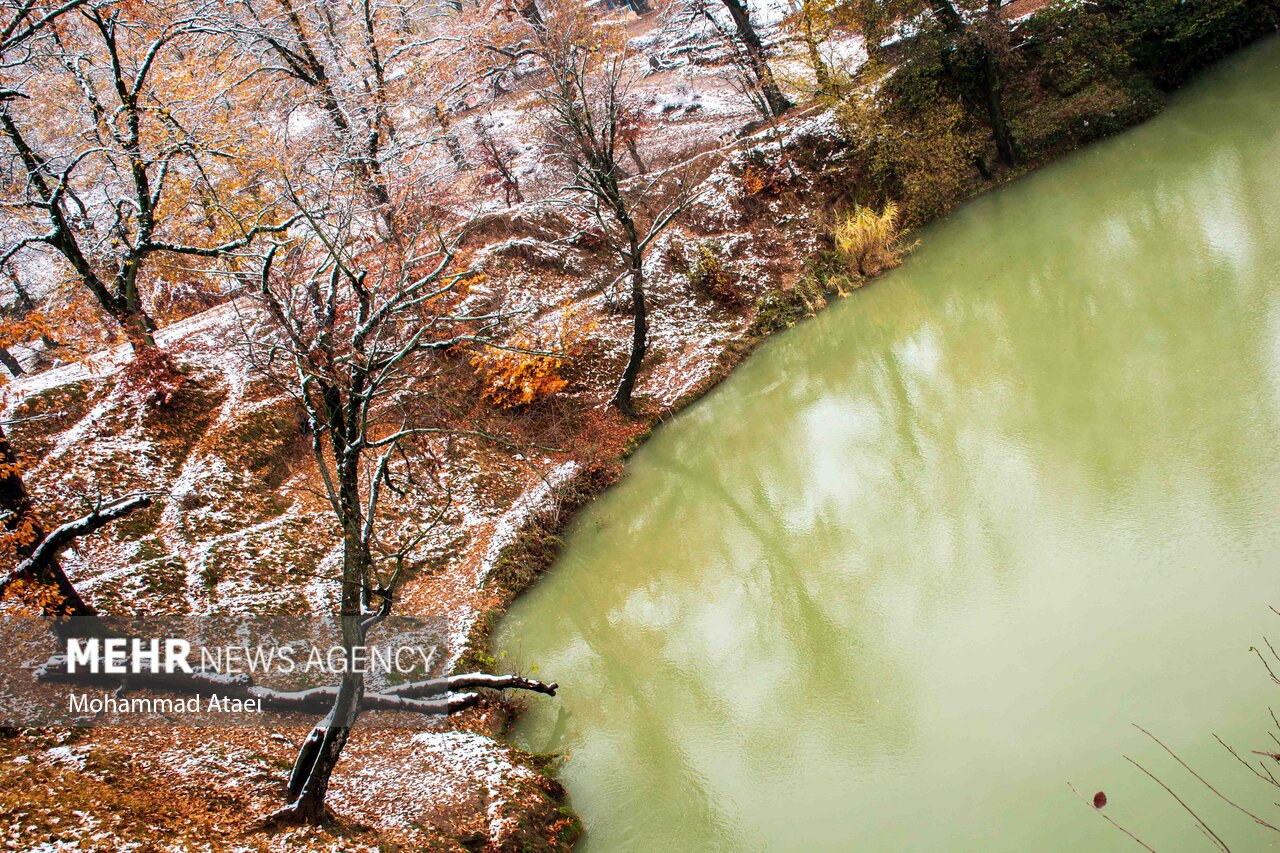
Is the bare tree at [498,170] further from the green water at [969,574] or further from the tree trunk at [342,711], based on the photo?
the tree trunk at [342,711]

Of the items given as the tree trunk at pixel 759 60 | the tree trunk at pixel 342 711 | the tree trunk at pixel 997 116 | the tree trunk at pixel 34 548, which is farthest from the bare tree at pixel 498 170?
the tree trunk at pixel 342 711

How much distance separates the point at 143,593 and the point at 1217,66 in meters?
24.6

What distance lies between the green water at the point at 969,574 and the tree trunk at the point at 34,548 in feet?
15.9

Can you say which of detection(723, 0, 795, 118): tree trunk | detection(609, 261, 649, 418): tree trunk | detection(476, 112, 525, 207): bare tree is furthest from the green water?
detection(476, 112, 525, 207): bare tree

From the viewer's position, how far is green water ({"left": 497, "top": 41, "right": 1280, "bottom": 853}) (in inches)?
220

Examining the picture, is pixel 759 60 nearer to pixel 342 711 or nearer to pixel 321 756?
pixel 342 711

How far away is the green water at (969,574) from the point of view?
5.60 metres

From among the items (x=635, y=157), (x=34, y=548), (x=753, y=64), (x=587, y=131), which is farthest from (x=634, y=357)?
(x=753, y=64)

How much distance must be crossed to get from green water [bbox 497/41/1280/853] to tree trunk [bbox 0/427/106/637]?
4.84 metres

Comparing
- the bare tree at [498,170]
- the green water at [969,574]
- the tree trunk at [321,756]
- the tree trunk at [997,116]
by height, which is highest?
the bare tree at [498,170]

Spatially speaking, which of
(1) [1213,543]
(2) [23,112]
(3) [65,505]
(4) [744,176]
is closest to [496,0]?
(4) [744,176]

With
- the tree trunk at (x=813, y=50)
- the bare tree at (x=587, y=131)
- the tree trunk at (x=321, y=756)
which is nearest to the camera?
the tree trunk at (x=321, y=756)

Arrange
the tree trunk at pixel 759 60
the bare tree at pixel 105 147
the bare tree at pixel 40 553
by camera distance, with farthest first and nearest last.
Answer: the tree trunk at pixel 759 60 < the bare tree at pixel 105 147 < the bare tree at pixel 40 553

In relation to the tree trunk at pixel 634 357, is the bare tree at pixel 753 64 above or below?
above
